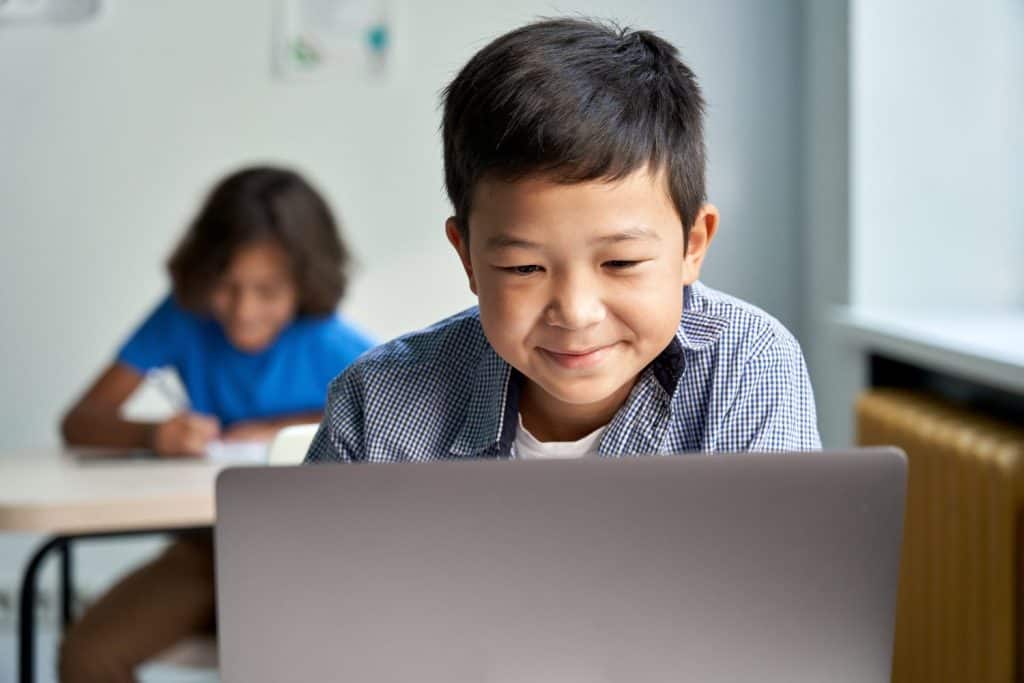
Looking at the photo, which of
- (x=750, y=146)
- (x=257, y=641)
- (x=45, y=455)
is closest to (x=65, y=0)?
(x=45, y=455)

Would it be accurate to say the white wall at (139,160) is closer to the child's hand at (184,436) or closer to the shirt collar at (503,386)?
the child's hand at (184,436)

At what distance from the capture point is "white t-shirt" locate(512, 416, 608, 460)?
3.39ft

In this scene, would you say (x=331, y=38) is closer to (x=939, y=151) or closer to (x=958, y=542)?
(x=939, y=151)

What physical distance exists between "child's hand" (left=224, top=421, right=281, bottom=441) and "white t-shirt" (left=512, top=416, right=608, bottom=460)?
3.65 ft

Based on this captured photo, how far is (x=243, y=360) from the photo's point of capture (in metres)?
2.31

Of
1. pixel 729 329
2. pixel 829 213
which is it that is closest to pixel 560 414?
pixel 729 329

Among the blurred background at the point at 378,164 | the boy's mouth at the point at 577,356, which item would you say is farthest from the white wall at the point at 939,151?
the boy's mouth at the point at 577,356

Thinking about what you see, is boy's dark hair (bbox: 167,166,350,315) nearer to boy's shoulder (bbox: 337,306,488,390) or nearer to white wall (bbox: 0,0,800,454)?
white wall (bbox: 0,0,800,454)

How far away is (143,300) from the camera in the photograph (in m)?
3.12

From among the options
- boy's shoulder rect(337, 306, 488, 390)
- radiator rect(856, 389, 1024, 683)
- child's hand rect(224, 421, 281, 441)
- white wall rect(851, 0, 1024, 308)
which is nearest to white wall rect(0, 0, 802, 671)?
child's hand rect(224, 421, 281, 441)

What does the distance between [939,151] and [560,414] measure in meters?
1.81

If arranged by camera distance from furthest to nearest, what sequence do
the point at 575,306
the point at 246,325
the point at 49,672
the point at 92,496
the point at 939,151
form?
the point at 49,672 < the point at 939,151 < the point at 246,325 < the point at 92,496 < the point at 575,306

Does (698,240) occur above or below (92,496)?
above

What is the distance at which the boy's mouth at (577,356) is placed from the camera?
2.96ft
